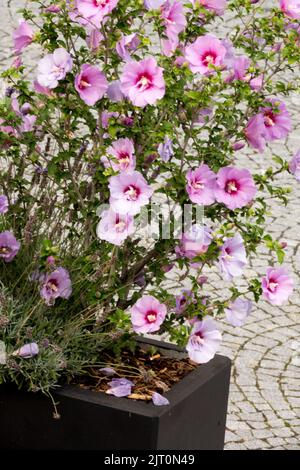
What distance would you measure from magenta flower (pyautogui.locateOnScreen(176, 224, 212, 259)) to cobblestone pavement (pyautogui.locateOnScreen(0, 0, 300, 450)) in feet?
3.95

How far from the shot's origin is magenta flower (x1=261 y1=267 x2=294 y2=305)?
137 inches

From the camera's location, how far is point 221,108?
11.5ft

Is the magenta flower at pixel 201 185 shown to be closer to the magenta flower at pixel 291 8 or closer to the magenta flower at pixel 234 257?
the magenta flower at pixel 234 257

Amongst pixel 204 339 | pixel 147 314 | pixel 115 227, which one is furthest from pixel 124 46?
pixel 204 339

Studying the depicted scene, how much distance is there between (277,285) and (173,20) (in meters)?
0.88

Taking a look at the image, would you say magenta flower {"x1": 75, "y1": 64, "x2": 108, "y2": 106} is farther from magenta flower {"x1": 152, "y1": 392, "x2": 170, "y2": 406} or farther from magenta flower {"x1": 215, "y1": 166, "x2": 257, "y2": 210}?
magenta flower {"x1": 152, "y1": 392, "x2": 170, "y2": 406}

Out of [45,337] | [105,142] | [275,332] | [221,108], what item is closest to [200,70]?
[221,108]

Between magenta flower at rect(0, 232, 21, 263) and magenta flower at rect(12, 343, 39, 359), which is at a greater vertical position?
magenta flower at rect(0, 232, 21, 263)

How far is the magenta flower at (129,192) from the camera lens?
3.31 m

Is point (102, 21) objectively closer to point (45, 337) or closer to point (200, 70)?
point (200, 70)

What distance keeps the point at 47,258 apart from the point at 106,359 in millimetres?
436

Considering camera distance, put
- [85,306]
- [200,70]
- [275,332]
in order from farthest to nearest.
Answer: [275,332] → [85,306] → [200,70]

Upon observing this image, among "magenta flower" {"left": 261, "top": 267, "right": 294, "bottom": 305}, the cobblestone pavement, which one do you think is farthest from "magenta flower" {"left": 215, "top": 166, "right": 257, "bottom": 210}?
the cobblestone pavement

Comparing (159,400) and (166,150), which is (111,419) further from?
(166,150)
